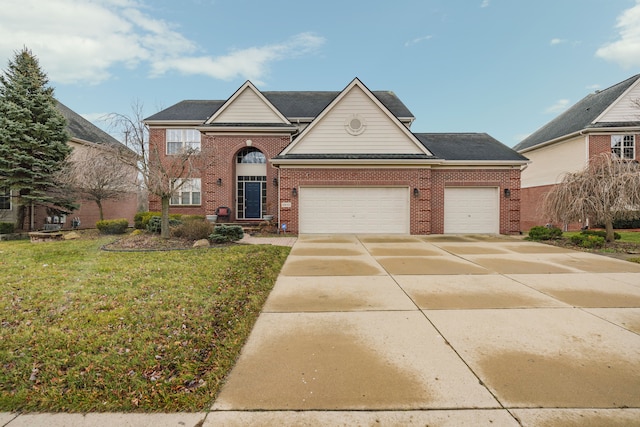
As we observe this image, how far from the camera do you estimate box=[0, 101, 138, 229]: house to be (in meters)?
16.3

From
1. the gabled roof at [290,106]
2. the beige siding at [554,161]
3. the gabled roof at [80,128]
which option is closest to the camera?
the beige siding at [554,161]

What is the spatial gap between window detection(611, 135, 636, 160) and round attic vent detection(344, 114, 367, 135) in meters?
16.9

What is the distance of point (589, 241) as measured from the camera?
1003 centimetres

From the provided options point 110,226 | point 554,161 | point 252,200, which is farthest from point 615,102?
point 110,226

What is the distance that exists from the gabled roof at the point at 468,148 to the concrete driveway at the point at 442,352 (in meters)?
8.94

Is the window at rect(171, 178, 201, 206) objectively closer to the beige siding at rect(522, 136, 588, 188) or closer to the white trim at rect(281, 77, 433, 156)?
the white trim at rect(281, 77, 433, 156)

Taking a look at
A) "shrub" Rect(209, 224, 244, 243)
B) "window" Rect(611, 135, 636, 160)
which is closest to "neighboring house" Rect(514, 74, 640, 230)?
"window" Rect(611, 135, 636, 160)

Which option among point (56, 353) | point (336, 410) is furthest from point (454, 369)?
point (56, 353)

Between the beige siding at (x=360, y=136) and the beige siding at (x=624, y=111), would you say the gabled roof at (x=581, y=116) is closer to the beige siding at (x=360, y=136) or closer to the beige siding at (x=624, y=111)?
the beige siding at (x=624, y=111)

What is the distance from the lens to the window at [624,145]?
1822cm

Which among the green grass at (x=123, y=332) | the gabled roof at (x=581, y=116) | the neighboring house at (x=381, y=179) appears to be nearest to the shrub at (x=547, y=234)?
the neighboring house at (x=381, y=179)

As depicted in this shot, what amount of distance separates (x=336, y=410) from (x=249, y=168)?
53.7 ft

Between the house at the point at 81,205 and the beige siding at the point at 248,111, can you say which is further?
the beige siding at the point at 248,111

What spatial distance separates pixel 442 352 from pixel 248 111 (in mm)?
16212
